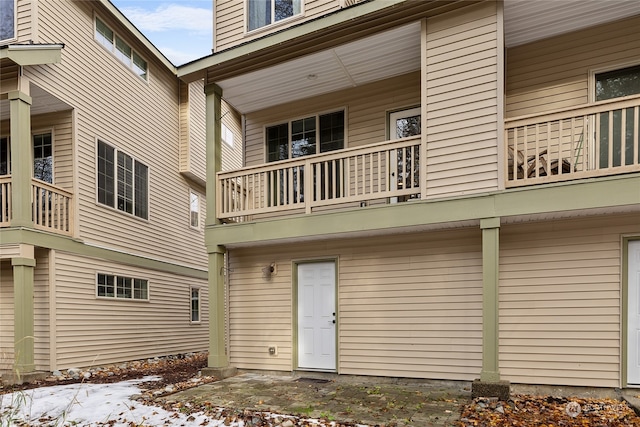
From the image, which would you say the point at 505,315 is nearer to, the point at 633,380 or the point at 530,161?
the point at 633,380

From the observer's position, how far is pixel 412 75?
25.2 feet

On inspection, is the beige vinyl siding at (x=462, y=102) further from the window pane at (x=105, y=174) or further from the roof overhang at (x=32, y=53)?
the window pane at (x=105, y=174)

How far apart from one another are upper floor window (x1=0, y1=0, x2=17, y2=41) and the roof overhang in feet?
4.40

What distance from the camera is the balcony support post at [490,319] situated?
215 inches

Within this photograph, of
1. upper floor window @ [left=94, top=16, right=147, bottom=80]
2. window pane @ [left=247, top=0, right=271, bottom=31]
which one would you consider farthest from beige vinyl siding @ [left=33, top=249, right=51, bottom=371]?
window pane @ [left=247, top=0, right=271, bottom=31]

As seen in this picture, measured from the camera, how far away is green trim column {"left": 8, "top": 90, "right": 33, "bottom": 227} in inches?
303

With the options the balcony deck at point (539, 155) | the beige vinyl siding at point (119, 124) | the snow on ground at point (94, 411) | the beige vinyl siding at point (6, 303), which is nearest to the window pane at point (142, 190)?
the beige vinyl siding at point (119, 124)

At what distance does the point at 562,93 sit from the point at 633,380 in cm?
414

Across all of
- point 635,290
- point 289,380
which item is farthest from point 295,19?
point 635,290

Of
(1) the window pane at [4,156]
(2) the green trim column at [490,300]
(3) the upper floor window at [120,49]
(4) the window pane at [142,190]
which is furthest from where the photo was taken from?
(4) the window pane at [142,190]

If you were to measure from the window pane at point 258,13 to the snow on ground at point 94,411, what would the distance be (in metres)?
6.93

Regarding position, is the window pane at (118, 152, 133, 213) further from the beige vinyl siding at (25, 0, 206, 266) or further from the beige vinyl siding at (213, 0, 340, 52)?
the beige vinyl siding at (213, 0, 340, 52)

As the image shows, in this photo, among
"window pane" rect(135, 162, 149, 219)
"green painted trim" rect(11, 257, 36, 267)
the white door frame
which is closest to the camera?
the white door frame

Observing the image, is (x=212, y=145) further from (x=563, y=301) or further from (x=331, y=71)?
(x=563, y=301)
